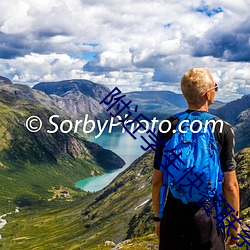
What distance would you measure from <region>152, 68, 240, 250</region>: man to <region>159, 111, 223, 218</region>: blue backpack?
13.9 inches

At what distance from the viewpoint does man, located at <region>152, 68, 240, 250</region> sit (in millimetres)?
9883

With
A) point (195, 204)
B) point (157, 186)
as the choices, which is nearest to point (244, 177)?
point (157, 186)

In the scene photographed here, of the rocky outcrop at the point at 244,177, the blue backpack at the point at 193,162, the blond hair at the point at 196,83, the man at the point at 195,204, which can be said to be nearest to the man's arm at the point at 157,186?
the man at the point at 195,204

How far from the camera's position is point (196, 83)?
392 inches

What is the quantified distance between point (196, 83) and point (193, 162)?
2206 millimetres

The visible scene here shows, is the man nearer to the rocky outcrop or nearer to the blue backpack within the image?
the blue backpack

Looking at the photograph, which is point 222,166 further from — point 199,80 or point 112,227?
point 112,227

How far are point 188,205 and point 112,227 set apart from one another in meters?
164

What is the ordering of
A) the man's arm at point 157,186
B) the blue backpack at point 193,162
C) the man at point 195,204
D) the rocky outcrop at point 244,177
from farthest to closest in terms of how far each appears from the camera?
the rocky outcrop at point 244,177, the man's arm at point 157,186, the man at point 195,204, the blue backpack at point 193,162

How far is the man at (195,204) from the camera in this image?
32.4ft

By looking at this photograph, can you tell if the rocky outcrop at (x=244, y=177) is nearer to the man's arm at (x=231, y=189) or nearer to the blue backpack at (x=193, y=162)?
the man's arm at (x=231, y=189)

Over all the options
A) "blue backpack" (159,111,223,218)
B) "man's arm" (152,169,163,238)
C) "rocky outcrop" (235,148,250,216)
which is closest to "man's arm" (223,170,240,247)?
"blue backpack" (159,111,223,218)

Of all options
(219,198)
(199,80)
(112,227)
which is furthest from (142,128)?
(112,227)

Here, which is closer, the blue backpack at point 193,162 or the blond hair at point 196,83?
the blue backpack at point 193,162
